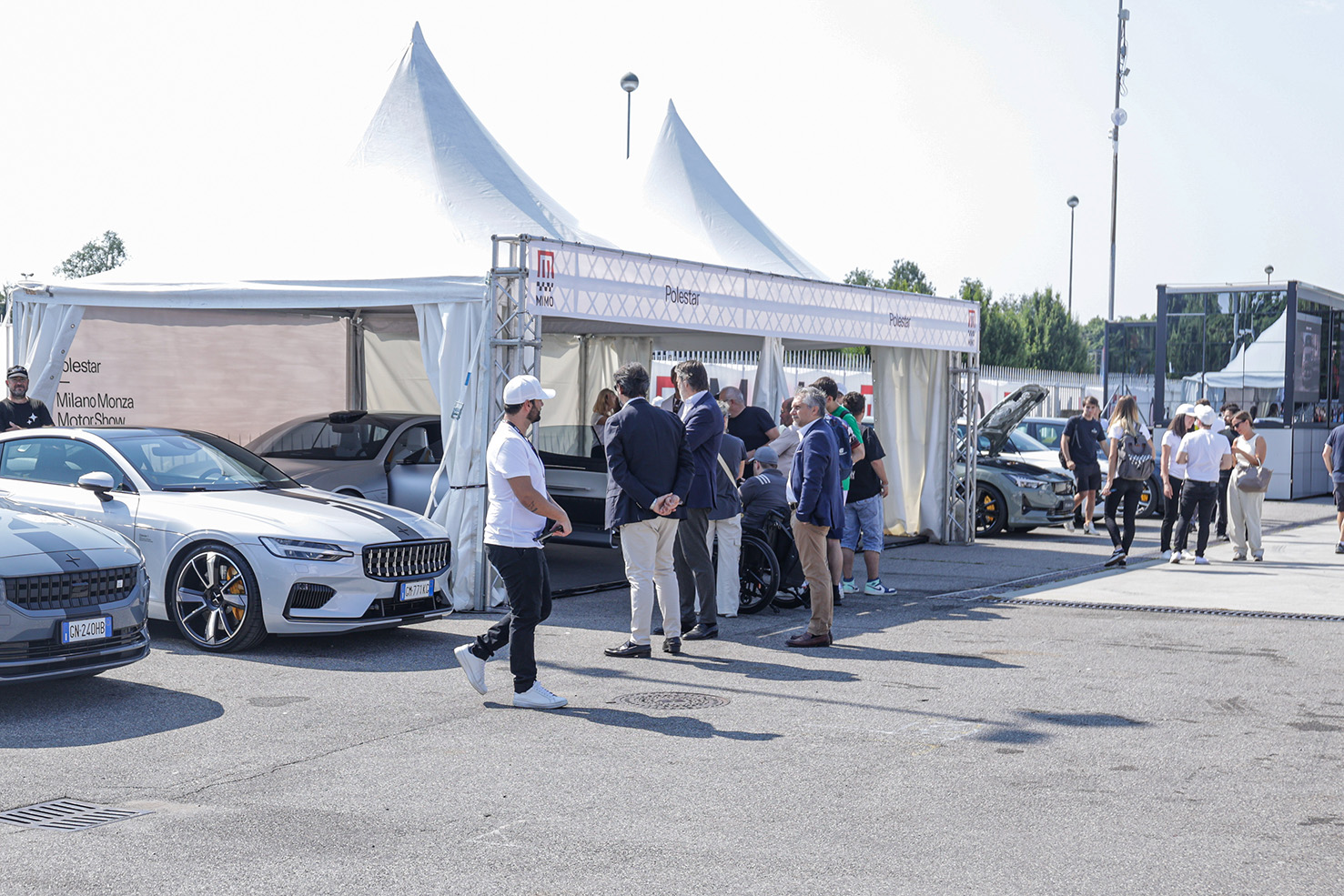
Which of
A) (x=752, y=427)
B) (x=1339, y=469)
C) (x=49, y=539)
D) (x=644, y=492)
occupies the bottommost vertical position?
(x=49, y=539)

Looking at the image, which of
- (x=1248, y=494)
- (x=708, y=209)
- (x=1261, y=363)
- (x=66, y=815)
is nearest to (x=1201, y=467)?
(x=1248, y=494)

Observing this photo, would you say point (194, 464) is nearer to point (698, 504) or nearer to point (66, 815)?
point (698, 504)

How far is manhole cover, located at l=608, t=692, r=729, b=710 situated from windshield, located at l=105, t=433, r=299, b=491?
12.3 ft

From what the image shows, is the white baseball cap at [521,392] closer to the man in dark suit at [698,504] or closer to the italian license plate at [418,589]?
the man in dark suit at [698,504]

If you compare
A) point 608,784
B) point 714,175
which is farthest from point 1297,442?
point 608,784

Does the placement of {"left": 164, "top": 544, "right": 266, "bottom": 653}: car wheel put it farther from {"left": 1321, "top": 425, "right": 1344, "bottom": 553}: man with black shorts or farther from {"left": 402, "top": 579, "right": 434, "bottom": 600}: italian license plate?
{"left": 1321, "top": 425, "right": 1344, "bottom": 553}: man with black shorts

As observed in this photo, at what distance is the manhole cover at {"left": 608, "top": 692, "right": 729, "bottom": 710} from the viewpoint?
7.68m

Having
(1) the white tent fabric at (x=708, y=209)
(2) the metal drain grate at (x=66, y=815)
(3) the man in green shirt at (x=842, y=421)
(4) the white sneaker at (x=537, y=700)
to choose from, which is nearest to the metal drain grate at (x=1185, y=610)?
(3) the man in green shirt at (x=842, y=421)

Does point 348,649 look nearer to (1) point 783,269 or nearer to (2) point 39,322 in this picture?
(2) point 39,322

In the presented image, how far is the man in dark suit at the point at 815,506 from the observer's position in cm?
933

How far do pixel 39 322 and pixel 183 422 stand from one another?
14.3 ft

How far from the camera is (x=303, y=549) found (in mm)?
9031

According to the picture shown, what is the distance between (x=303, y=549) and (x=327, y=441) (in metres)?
5.51

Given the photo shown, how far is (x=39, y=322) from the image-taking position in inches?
501
